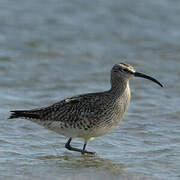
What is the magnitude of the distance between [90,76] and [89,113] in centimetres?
567

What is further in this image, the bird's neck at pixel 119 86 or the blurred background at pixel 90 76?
the bird's neck at pixel 119 86

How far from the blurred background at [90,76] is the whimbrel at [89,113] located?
43 centimetres

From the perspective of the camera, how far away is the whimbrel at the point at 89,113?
998cm

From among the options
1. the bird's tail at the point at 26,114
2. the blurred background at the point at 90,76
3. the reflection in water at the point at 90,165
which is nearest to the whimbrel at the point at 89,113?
the bird's tail at the point at 26,114

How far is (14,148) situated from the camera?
33.4 feet

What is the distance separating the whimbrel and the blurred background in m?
0.43

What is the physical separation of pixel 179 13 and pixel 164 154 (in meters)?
11.4

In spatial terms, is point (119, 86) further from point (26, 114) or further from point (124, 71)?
point (26, 114)

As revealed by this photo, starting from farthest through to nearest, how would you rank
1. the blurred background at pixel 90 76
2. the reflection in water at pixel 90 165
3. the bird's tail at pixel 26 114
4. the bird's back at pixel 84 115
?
the bird's tail at pixel 26 114, the bird's back at pixel 84 115, the blurred background at pixel 90 76, the reflection in water at pixel 90 165

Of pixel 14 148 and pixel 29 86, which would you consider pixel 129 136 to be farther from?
pixel 29 86

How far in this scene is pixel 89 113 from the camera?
10031mm

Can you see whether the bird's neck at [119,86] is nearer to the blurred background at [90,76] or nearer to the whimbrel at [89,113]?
the whimbrel at [89,113]

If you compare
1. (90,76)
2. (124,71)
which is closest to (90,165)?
(124,71)

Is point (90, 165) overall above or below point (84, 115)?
below
